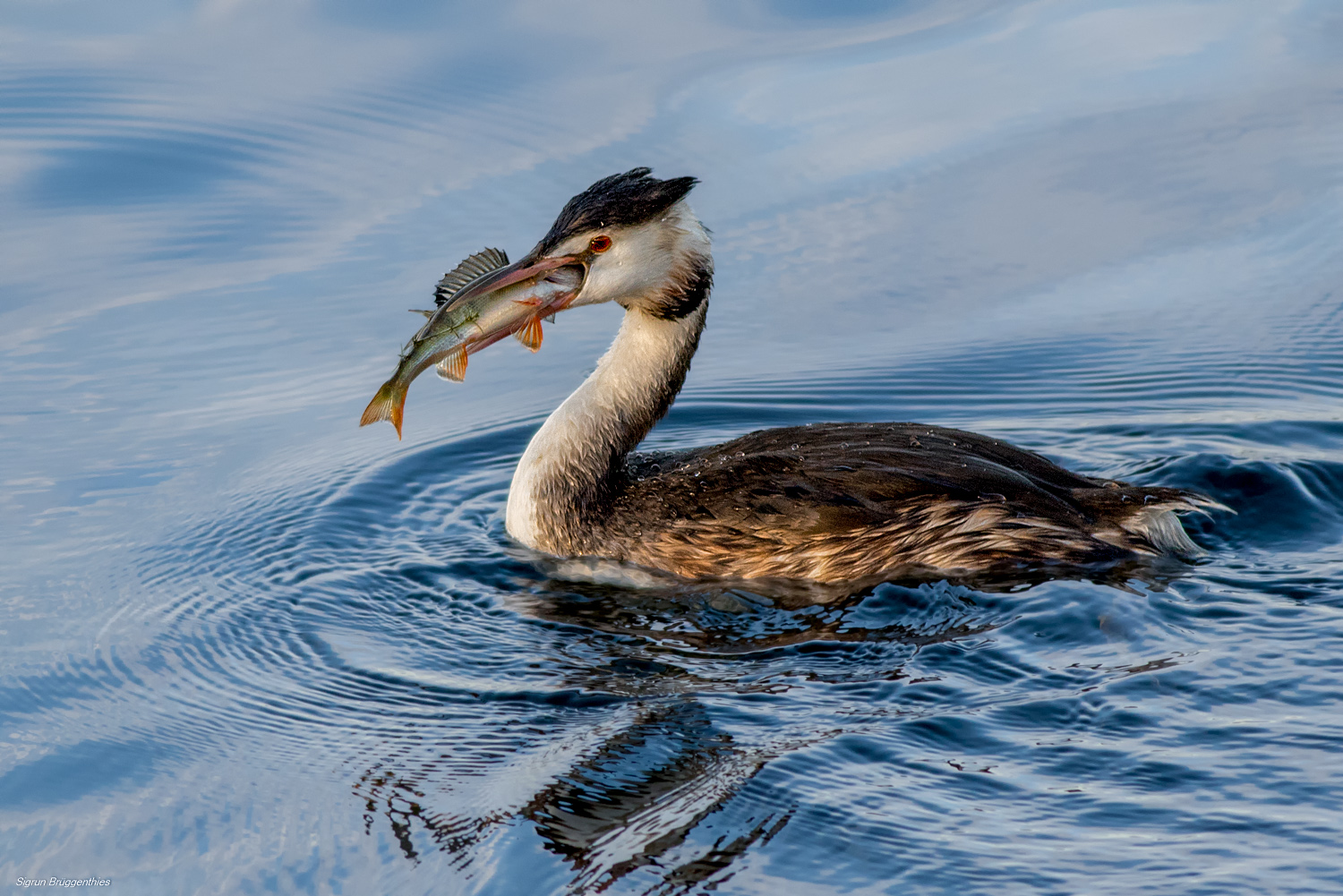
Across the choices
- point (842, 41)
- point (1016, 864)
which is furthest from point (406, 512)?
point (842, 41)

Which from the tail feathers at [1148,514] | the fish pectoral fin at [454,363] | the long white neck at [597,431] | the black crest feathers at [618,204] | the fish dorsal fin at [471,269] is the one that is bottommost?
the tail feathers at [1148,514]

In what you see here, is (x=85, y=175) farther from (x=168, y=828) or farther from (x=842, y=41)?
(x=168, y=828)

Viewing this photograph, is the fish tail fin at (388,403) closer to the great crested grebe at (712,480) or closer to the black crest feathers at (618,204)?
the great crested grebe at (712,480)

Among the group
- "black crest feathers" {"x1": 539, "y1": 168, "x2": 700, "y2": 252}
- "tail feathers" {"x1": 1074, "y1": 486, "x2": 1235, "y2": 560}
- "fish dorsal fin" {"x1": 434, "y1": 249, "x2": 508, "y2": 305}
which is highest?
"black crest feathers" {"x1": 539, "y1": 168, "x2": 700, "y2": 252}

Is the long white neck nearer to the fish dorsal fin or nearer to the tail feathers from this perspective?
the fish dorsal fin

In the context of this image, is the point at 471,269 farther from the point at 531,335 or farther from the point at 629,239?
the point at 629,239

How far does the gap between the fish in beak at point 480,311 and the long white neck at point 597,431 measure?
15.8 inches

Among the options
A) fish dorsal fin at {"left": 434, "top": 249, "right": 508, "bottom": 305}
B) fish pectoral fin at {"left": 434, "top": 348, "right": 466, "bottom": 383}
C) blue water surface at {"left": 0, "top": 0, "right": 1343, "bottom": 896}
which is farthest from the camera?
fish dorsal fin at {"left": 434, "top": 249, "right": 508, "bottom": 305}

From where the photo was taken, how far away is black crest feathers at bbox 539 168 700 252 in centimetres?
693

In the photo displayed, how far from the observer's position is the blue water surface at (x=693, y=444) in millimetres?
4770

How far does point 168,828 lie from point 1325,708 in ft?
12.4

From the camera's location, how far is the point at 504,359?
9594mm

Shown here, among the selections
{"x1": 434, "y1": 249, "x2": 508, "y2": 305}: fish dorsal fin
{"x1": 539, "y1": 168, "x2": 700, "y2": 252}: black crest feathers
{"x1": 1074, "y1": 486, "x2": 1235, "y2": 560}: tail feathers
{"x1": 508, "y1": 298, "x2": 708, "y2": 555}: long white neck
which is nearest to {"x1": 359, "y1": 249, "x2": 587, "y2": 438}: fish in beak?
{"x1": 434, "y1": 249, "x2": 508, "y2": 305}: fish dorsal fin

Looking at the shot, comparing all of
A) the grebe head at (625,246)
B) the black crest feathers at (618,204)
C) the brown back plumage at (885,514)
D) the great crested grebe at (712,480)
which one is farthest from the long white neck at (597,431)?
the black crest feathers at (618,204)
